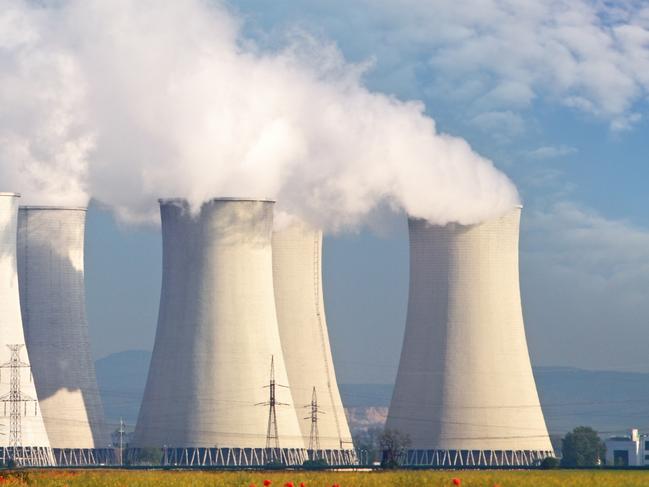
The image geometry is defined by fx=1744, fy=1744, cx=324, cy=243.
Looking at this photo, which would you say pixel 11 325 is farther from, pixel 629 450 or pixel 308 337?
pixel 629 450

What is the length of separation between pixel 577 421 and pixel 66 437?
152 metres

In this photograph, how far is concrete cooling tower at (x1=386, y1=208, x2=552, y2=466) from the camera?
47000 millimetres

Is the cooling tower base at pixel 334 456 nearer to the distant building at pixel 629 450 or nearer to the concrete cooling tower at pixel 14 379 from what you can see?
the concrete cooling tower at pixel 14 379

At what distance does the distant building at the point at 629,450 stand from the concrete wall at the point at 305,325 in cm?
2044

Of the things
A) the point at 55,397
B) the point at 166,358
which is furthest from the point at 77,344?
the point at 166,358

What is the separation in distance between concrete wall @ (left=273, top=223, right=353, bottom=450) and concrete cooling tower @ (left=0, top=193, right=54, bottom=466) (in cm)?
781

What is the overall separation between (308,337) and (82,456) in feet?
25.2

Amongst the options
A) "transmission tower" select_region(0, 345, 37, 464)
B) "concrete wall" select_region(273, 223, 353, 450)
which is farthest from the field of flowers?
"concrete wall" select_region(273, 223, 353, 450)

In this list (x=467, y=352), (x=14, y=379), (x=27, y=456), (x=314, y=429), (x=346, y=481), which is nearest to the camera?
(x=346, y=481)

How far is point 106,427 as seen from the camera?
2120 inches

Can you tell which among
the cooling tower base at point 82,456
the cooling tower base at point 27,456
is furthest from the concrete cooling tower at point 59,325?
the cooling tower base at point 27,456

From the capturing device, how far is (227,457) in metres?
47.2

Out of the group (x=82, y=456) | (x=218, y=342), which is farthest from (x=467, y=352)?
(x=82, y=456)

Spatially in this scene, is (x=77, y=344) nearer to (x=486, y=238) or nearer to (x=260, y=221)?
(x=260, y=221)
